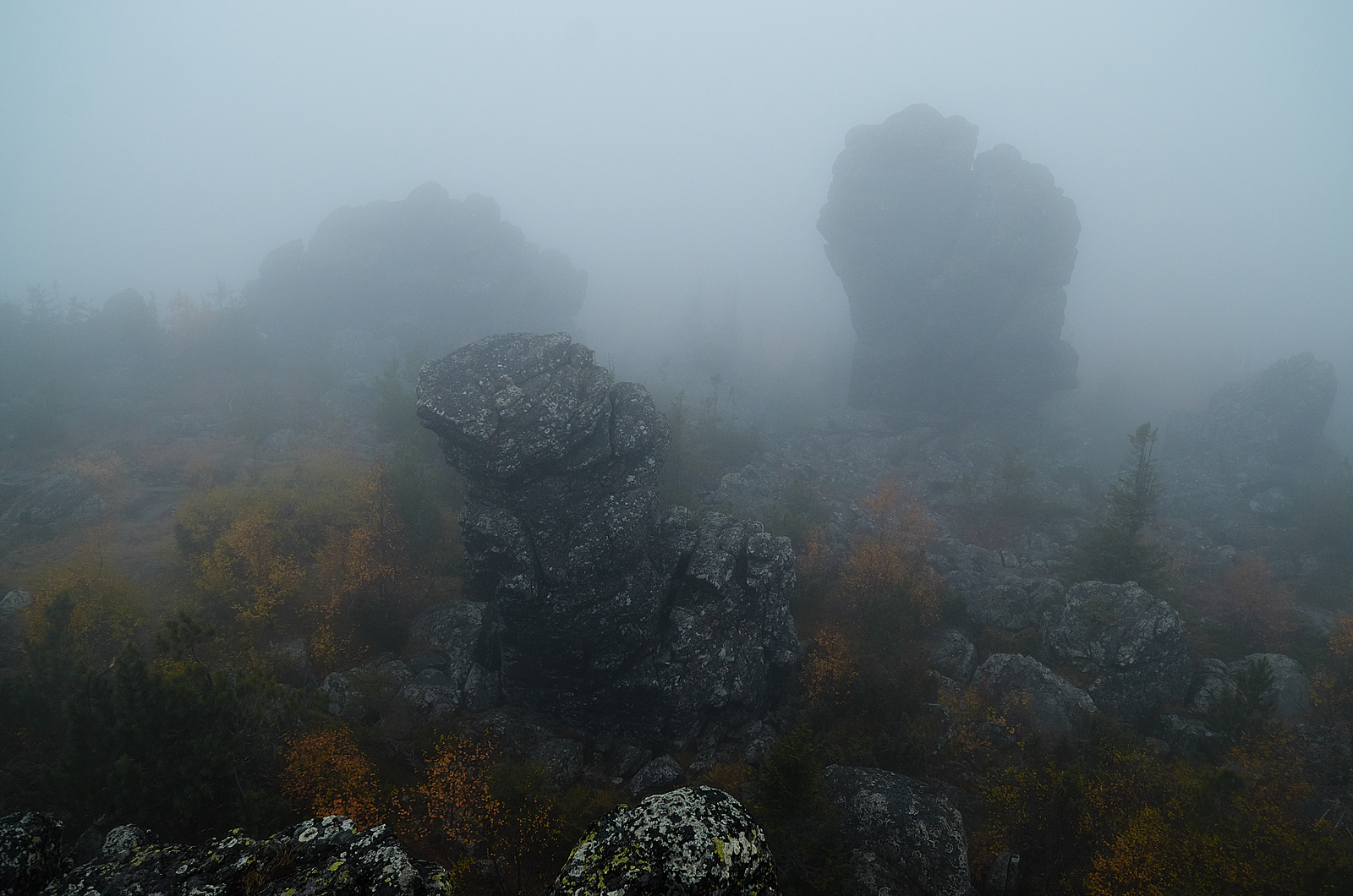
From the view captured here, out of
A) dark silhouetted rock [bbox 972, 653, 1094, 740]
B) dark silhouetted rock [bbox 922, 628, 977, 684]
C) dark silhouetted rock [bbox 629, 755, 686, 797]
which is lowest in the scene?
dark silhouetted rock [bbox 629, 755, 686, 797]

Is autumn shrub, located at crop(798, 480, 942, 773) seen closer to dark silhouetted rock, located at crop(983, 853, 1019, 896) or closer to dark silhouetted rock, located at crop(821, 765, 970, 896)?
dark silhouetted rock, located at crop(821, 765, 970, 896)

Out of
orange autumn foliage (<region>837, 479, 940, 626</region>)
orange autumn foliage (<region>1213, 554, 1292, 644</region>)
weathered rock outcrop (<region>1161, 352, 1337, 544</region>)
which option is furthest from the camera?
weathered rock outcrop (<region>1161, 352, 1337, 544</region>)

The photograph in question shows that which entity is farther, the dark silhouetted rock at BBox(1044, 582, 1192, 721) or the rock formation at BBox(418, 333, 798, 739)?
the dark silhouetted rock at BBox(1044, 582, 1192, 721)

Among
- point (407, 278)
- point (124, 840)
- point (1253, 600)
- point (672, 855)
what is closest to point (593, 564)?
point (124, 840)

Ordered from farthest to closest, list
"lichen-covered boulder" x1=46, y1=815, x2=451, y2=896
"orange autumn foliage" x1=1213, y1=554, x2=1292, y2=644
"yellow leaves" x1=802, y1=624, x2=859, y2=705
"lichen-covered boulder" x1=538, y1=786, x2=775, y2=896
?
"orange autumn foliage" x1=1213, y1=554, x2=1292, y2=644 → "yellow leaves" x1=802, y1=624, x2=859, y2=705 → "lichen-covered boulder" x1=46, y1=815, x2=451, y2=896 → "lichen-covered boulder" x1=538, y1=786, x2=775, y2=896

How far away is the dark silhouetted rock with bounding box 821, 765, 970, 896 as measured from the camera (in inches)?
800

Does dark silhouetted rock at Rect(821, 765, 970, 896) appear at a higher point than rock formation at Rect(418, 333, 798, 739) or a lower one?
lower

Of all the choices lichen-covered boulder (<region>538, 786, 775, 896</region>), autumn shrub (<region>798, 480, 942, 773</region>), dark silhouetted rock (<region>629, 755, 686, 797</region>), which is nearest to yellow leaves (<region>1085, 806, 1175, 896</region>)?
autumn shrub (<region>798, 480, 942, 773</region>)

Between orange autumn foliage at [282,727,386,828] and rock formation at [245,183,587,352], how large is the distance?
68.5 meters

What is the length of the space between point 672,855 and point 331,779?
1820cm

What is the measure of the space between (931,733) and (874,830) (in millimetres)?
8275

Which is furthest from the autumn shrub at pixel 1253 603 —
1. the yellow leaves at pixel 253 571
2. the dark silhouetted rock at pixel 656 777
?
the yellow leaves at pixel 253 571

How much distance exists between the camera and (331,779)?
66.5ft

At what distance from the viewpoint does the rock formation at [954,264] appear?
7656cm
